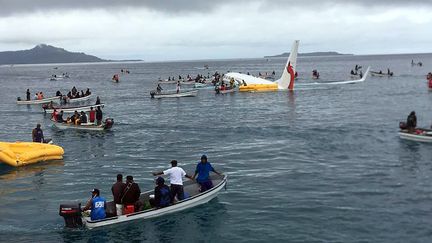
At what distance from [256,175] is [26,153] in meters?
15.5

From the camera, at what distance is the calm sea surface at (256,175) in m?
19.2

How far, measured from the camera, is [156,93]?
247ft

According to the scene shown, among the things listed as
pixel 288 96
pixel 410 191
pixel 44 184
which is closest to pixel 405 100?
pixel 288 96

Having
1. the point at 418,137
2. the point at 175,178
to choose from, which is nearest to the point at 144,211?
the point at 175,178

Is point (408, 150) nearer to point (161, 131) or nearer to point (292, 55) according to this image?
point (161, 131)

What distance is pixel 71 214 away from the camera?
18.8m

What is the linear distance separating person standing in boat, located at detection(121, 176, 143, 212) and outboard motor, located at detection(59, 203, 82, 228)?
188 cm

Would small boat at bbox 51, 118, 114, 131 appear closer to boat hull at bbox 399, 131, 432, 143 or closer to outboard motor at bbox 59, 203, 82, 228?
outboard motor at bbox 59, 203, 82, 228

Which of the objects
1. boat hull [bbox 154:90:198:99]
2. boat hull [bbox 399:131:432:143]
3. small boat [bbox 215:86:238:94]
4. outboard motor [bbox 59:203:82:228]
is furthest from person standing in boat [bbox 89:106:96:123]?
small boat [bbox 215:86:238:94]

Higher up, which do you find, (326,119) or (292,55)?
(292,55)

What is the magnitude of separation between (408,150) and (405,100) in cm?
3415

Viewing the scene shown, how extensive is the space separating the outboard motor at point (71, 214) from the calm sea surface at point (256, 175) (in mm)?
386

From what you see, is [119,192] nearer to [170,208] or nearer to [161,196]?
[161,196]

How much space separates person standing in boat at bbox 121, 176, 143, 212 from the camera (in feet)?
64.0
